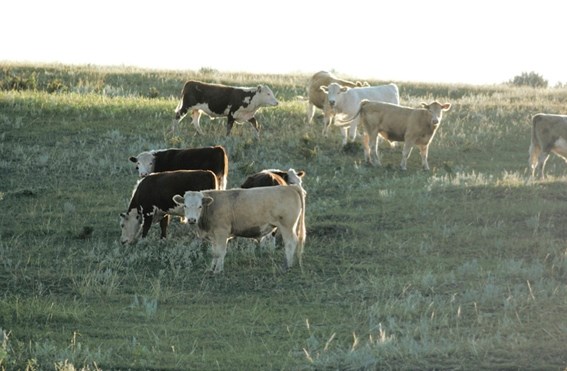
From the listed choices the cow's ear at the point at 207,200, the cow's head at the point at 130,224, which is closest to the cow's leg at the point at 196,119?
the cow's head at the point at 130,224

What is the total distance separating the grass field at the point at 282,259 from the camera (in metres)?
13.2

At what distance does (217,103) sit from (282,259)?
37.1ft

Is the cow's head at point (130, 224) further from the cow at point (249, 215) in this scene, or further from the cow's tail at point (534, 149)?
the cow's tail at point (534, 149)

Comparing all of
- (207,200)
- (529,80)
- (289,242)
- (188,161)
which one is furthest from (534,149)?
(529,80)

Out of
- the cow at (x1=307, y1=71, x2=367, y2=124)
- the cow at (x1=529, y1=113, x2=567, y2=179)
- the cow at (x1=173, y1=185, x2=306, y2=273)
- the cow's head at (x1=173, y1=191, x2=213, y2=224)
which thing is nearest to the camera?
the cow's head at (x1=173, y1=191, x2=213, y2=224)

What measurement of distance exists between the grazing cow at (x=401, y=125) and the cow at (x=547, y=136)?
2351mm

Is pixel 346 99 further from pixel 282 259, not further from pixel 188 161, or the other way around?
pixel 282 259

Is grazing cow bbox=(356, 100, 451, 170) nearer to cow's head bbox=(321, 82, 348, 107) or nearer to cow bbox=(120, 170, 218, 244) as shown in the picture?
cow's head bbox=(321, 82, 348, 107)

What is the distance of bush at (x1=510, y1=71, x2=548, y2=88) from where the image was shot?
162ft

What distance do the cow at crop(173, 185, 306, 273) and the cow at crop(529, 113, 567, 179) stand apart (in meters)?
9.21

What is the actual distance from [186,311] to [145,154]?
6869mm

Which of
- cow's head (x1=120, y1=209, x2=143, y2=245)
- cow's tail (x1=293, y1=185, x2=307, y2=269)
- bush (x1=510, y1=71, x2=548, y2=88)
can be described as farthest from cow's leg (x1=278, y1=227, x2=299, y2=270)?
bush (x1=510, y1=71, x2=548, y2=88)

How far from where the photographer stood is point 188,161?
21469 mm

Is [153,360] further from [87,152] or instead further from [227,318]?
[87,152]
